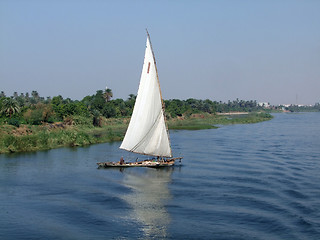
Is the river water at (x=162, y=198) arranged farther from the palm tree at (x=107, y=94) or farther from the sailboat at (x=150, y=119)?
the palm tree at (x=107, y=94)

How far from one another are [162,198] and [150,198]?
1.26m

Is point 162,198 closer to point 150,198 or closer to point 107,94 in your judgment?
point 150,198

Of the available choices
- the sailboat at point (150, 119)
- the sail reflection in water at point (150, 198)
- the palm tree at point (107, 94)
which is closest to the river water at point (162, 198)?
the sail reflection in water at point (150, 198)

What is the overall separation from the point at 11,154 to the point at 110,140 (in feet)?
83.0

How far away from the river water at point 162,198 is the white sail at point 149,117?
11.1ft

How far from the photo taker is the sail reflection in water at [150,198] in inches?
1245

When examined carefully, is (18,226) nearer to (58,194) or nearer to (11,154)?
(58,194)

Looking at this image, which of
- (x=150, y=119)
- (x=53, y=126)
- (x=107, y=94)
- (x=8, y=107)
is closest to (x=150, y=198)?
(x=150, y=119)

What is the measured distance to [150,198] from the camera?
131 feet

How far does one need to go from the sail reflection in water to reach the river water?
0.25 feet

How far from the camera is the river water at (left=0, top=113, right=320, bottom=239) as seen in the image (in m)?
30.5

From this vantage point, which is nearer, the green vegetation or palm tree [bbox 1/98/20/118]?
the green vegetation

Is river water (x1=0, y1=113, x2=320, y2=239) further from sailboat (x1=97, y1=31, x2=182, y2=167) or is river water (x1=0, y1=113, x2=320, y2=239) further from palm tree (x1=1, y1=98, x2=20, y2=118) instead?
palm tree (x1=1, y1=98, x2=20, y2=118)

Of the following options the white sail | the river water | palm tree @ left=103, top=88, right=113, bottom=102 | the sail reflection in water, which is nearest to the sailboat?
the white sail
